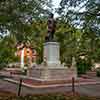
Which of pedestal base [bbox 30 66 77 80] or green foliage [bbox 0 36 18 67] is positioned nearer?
green foliage [bbox 0 36 18 67]

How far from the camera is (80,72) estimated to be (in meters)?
39.7

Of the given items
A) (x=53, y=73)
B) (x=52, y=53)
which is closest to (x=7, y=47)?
(x=52, y=53)

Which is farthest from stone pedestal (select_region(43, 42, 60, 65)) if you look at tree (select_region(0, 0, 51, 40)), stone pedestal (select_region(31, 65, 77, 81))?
tree (select_region(0, 0, 51, 40))

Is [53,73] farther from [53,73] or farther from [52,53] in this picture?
[52,53]

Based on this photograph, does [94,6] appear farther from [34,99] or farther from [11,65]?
[11,65]

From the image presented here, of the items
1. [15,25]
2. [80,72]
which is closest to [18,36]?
[15,25]

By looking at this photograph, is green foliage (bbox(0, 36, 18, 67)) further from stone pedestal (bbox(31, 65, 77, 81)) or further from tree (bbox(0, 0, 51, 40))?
stone pedestal (bbox(31, 65, 77, 81))

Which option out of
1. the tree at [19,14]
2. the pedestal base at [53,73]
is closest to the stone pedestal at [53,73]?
the pedestal base at [53,73]

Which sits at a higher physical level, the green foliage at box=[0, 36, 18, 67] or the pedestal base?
the green foliage at box=[0, 36, 18, 67]

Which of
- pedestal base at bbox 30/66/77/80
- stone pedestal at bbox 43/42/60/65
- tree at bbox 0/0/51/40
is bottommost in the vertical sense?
pedestal base at bbox 30/66/77/80

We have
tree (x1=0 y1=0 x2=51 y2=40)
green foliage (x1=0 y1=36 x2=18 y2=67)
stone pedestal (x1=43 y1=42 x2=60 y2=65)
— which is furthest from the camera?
stone pedestal (x1=43 y1=42 x2=60 y2=65)

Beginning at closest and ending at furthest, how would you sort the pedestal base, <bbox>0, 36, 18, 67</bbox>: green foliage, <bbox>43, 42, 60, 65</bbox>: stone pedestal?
<bbox>0, 36, 18, 67</bbox>: green foliage → the pedestal base → <bbox>43, 42, 60, 65</bbox>: stone pedestal

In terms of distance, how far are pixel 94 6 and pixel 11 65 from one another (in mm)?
66313

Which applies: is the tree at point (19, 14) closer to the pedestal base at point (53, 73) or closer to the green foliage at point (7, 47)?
the green foliage at point (7, 47)
